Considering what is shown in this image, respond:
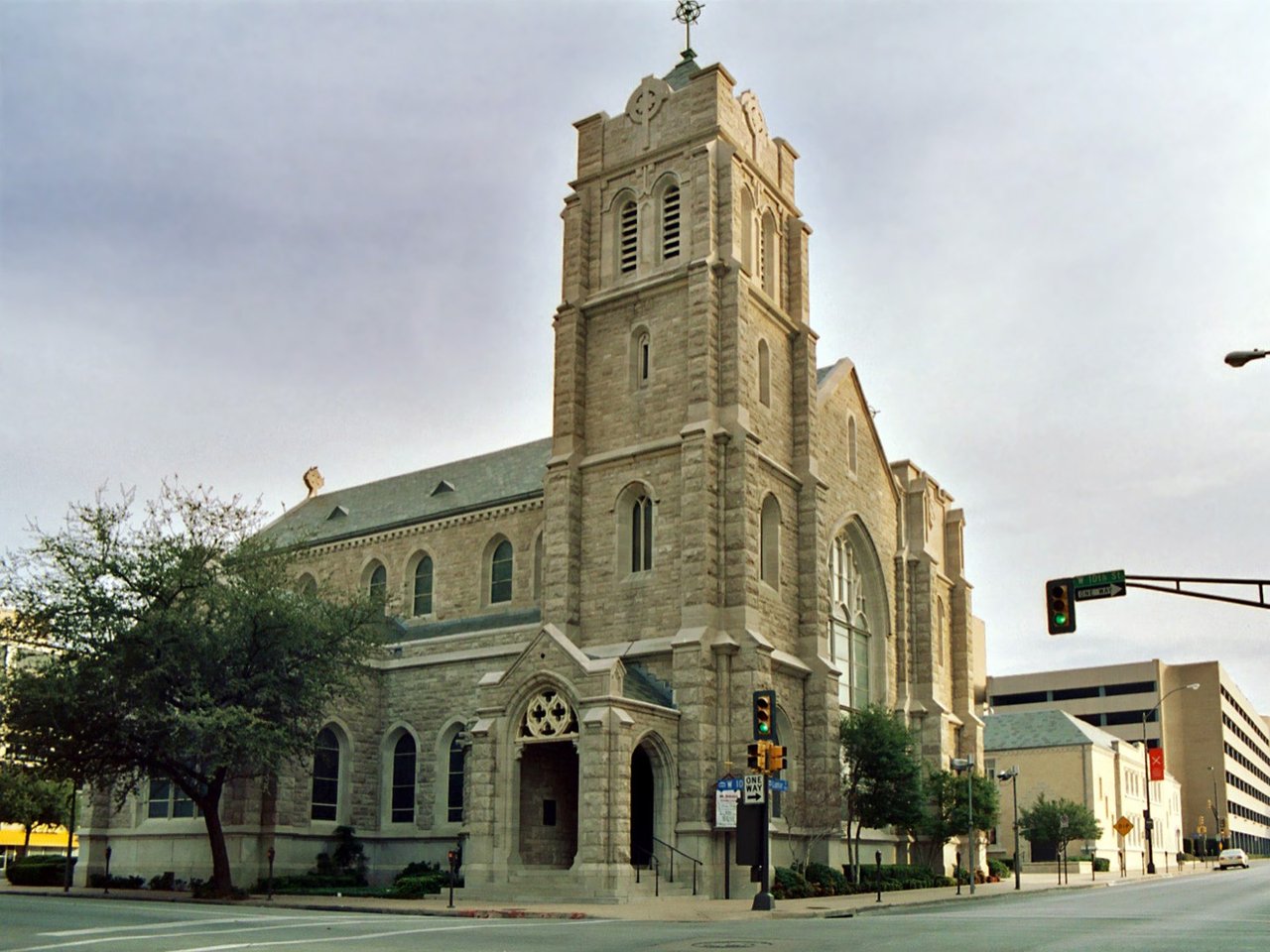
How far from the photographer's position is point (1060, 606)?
2523 cm

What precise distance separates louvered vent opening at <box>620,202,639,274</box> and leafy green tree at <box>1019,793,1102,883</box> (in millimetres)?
32200

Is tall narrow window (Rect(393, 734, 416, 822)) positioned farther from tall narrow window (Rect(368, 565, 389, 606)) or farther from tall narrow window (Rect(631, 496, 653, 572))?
tall narrow window (Rect(631, 496, 653, 572))

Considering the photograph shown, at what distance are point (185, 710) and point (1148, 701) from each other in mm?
101703

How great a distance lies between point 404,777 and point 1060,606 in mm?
25629

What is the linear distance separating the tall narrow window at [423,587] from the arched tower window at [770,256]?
641 inches

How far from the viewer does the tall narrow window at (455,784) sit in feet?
138

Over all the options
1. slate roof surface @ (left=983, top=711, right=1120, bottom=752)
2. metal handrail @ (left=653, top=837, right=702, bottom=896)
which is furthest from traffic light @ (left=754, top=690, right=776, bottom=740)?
slate roof surface @ (left=983, top=711, right=1120, bottom=752)

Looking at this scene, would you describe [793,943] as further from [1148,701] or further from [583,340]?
[1148,701]

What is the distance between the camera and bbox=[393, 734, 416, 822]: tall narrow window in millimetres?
43312

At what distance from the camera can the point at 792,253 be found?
4522 centimetres

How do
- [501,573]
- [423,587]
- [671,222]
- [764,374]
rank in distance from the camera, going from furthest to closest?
[423,587], [501,573], [764,374], [671,222]

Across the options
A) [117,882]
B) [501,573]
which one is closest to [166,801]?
[117,882]

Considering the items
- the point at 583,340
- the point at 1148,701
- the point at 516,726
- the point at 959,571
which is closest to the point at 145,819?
the point at 516,726

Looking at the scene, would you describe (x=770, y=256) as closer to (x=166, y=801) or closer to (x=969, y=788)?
(x=969, y=788)
